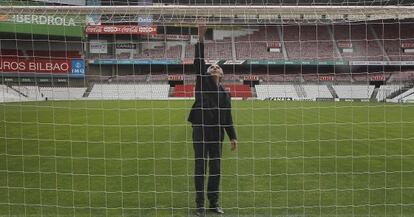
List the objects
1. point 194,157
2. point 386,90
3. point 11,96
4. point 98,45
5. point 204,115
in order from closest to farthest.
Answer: point 204,115 < point 194,157 < point 11,96 < point 98,45 < point 386,90

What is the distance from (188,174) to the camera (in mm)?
10141

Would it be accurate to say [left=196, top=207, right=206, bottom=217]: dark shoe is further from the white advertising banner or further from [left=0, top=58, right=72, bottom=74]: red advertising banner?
the white advertising banner

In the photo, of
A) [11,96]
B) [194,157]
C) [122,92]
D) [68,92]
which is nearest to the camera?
[194,157]

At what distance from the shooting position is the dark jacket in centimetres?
674

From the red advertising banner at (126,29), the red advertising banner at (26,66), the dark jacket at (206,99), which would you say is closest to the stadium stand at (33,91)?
the red advertising banner at (26,66)

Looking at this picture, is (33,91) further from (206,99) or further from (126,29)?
(126,29)

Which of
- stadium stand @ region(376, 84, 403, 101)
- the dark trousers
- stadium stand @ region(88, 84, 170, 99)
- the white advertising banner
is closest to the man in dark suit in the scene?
the dark trousers

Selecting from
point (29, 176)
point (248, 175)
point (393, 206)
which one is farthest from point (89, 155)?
point (393, 206)

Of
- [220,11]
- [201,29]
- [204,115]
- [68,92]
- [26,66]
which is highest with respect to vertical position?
[26,66]

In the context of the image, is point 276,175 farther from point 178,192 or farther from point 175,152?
point 175,152

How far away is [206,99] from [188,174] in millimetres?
3656

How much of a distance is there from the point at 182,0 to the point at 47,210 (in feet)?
45.4

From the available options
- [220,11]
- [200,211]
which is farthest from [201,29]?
[200,211]

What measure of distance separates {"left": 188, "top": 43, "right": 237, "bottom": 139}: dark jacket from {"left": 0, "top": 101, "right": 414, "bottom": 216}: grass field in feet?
4.43
